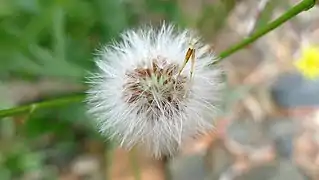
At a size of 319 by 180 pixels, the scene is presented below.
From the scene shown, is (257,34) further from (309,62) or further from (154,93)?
(309,62)

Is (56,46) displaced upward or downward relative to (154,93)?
upward

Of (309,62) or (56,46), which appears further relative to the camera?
(309,62)

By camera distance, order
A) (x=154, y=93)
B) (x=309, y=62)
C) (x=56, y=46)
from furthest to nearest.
Answer: 1. (x=309, y=62)
2. (x=56, y=46)
3. (x=154, y=93)

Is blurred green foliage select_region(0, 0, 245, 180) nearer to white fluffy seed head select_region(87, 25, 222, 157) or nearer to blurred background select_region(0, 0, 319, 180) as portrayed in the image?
blurred background select_region(0, 0, 319, 180)

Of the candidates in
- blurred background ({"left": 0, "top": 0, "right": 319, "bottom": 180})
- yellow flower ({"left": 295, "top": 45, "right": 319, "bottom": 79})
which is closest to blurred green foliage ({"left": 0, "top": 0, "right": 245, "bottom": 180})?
blurred background ({"left": 0, "top": 0, "right": 319, "bottom": 180})

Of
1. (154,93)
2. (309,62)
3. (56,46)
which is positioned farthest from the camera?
(309,62)

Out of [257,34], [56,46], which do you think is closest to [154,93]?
[257,34]

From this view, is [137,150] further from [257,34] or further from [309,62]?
[257,34]
